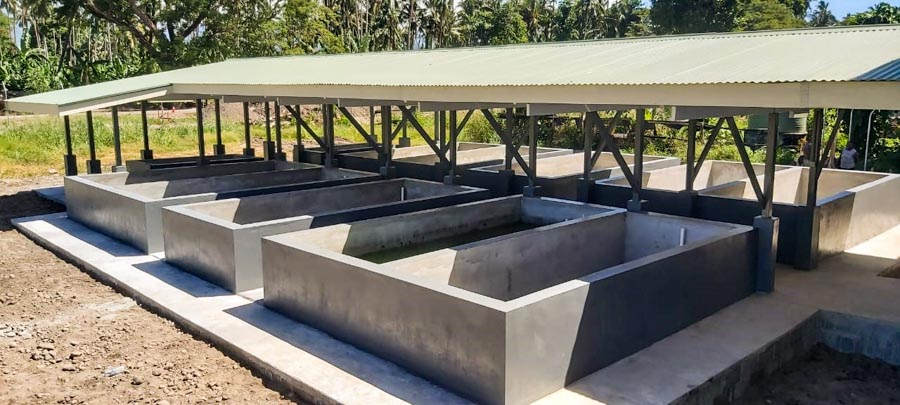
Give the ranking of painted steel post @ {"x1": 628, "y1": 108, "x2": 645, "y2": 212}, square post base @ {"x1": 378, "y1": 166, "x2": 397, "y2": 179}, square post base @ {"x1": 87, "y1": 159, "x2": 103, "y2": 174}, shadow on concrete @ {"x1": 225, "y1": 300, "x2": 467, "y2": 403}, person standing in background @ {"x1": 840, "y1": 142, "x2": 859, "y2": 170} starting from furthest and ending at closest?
person standing in background @ {"x1": 840, "y1": 142, "x2": 859, "y2": 170} → square post base @ {"x1": 87, "y1": 159, "x2": 103, "y2": 174} → square post base @ {"x1": 378, "y1": 166, "x2": 397, "y2": 179} → painted steel post @ {"x1": 628, "y1": 108, "x2": 645, "y2": 212} → shadow on concrete @ {"x1": 225, "y1": 300, "x2": 467, "y2": 403}

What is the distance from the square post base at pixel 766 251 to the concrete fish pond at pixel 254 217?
4288mm

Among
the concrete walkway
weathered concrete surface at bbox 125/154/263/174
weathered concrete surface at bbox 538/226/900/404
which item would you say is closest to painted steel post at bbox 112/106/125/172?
weathered concrete surface at bbox 125/154/263/174

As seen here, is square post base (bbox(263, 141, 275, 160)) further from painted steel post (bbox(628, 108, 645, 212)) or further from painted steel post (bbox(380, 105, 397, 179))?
painted steel post (bbox(628, 108, 645, 212))

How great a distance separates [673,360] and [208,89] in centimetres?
957

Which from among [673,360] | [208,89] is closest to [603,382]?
[673,360]

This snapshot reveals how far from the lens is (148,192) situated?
12.5 metres

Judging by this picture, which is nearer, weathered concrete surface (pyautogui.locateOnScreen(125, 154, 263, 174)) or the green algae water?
the green algae water

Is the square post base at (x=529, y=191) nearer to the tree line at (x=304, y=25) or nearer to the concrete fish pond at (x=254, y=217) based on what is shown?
the concrete fish pond at (x=254, y=217)

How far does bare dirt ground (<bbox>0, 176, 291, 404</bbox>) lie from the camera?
19.6ft

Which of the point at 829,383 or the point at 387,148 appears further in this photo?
the point at 387,148

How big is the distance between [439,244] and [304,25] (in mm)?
21429

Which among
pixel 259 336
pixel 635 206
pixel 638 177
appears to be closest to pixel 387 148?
pixel 638 177

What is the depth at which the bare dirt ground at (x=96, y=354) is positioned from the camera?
5965mm

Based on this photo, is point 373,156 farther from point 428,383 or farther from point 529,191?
point 428,383
